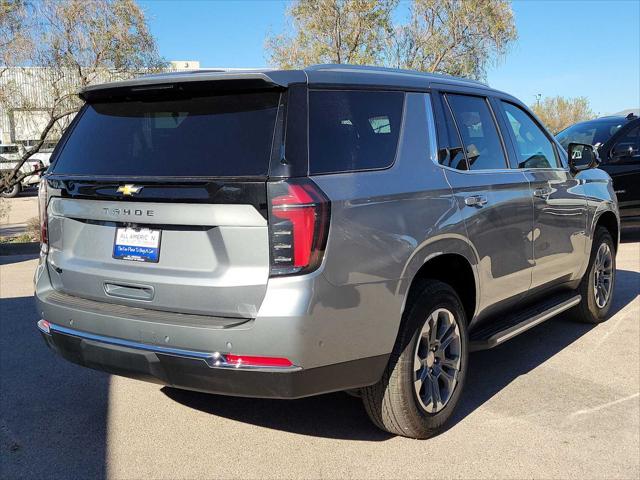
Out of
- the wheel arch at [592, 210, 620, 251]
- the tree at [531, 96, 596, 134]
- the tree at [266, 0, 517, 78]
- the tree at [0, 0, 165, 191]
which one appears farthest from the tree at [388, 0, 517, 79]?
the tree at [531, 96, 596, 134]

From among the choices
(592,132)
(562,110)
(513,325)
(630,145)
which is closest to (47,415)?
(513,325)

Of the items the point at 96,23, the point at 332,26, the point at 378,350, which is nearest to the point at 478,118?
the point at 378,350

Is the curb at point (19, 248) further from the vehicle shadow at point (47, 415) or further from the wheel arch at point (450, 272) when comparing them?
the wheel arch at point (450, 272)

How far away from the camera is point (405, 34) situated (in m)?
17.9

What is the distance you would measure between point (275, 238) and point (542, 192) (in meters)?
2.64

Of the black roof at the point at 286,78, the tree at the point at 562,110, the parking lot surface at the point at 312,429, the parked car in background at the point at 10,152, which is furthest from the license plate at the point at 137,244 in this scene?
the tree at the point at 562,110

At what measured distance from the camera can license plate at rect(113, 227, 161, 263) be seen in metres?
3.01

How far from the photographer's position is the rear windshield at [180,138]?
2912 millimetres

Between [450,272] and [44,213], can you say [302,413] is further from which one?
[44,213]

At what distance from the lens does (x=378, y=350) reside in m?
3.11

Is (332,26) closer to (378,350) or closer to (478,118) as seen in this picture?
(478,118)

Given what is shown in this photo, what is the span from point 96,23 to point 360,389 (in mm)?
11281

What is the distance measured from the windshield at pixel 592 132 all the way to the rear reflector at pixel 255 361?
8.74 meters

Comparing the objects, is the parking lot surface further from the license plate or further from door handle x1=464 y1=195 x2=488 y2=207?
door handle x1=464 y1=195 x2=488 y2=207
